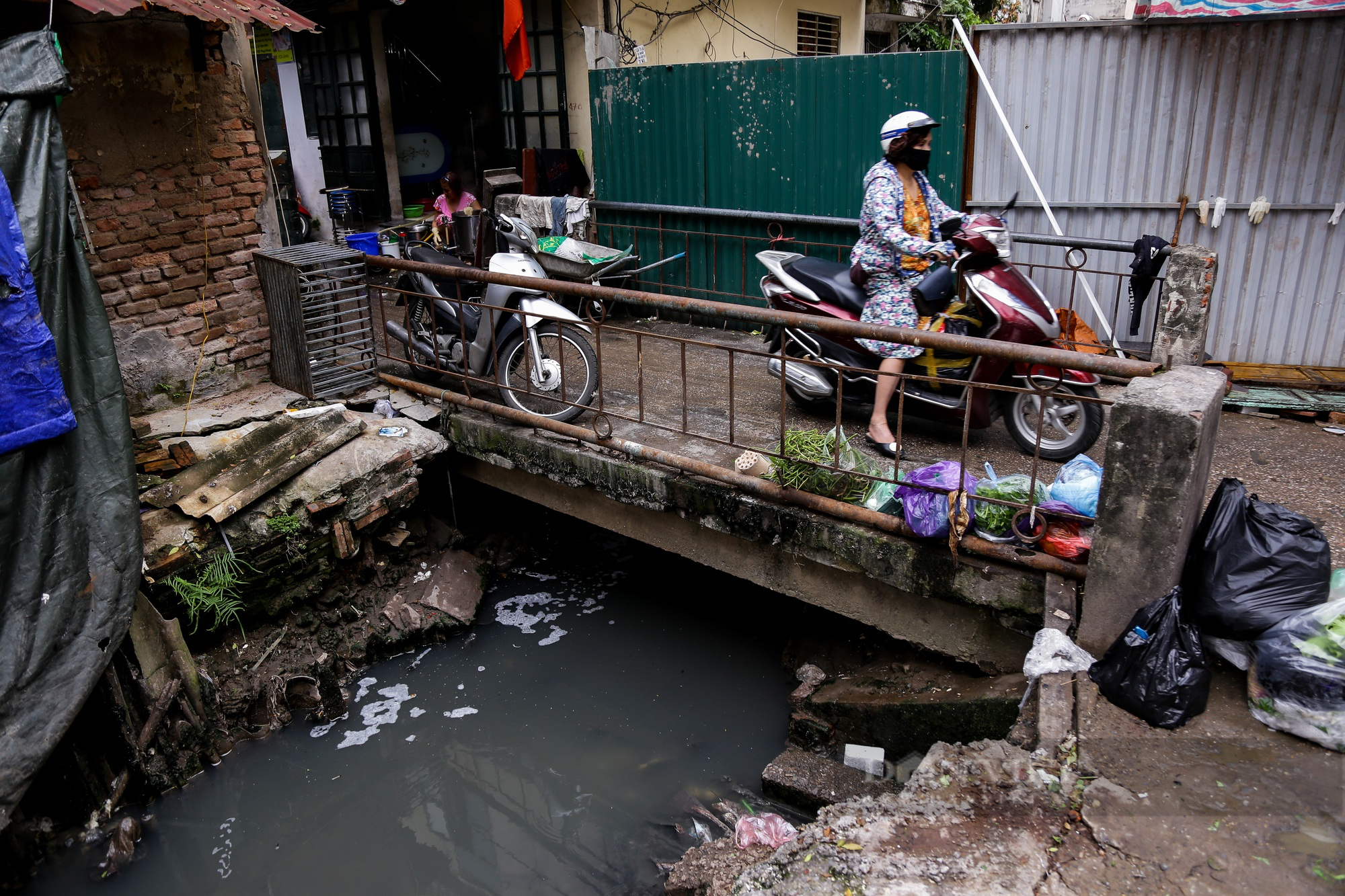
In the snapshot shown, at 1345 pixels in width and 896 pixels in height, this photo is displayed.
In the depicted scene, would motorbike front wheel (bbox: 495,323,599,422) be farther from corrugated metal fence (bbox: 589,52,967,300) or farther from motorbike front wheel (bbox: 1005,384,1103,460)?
corrugated metal fence (bbox: 589,52,967,300)

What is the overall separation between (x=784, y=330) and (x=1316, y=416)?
11.5 feet

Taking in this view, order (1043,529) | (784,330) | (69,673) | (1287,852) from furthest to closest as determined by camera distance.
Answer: (784,330)
(69,673)
(1043,529)
(1287,852)

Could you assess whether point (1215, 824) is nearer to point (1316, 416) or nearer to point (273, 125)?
→ point (1316, 416)

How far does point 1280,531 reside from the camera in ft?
10.6

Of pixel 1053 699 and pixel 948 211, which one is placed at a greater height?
pixel 948 211

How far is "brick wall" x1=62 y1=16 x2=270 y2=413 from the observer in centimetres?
523

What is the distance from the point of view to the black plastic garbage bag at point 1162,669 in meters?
3.17

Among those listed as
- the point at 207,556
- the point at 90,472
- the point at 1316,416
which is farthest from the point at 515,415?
the point at 1316,416

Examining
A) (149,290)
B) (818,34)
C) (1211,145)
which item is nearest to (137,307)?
(149,290)

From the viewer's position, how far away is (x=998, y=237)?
461 cm

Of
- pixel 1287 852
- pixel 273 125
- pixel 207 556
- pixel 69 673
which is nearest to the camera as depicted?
pixel 1287 852

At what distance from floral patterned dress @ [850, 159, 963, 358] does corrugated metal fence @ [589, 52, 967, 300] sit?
75.8 inches

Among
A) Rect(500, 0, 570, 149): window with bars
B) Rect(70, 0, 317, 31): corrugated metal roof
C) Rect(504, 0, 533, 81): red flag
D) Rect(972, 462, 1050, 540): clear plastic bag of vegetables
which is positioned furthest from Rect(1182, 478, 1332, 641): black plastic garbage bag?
Rect(500, 0, 570, 149): window with bars

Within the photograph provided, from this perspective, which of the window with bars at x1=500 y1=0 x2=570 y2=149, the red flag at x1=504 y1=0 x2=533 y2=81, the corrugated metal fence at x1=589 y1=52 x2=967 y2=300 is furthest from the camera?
the window with bars at x1=500 y1=0 x2=570 y2=149
